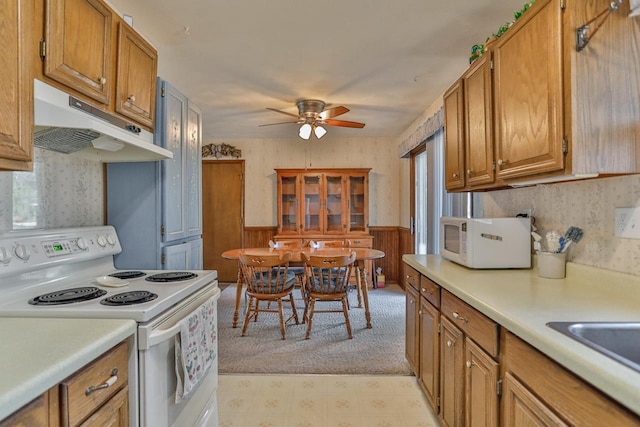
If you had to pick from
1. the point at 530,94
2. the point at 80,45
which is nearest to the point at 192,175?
the point at 80,45

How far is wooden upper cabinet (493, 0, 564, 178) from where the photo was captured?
124 cm

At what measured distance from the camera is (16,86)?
95cm

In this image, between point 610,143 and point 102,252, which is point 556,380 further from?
point 102,252

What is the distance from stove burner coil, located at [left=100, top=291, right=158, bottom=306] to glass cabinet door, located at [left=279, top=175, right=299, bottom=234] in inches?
143

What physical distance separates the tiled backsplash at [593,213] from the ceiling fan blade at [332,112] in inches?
71.0

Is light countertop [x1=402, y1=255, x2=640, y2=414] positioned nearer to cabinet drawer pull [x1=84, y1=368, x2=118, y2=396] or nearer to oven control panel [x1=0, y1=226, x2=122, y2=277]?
cabinet drawer pull [x1=84, y1=368, x2=118, y2=396]

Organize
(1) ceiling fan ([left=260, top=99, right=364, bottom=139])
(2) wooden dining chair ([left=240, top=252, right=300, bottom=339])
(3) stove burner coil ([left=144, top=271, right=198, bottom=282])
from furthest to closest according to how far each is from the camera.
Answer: (1) ceiling fan ([left=260, top=99, right=364, bottom=139]), (2) wooden dining chair ([left=240, top=252, right=300, bottom=339]), (3) stove burner coil ([left=144, top=271, right=198, bottom=282])

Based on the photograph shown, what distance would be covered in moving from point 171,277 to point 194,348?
43 cm

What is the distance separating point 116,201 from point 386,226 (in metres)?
3.98

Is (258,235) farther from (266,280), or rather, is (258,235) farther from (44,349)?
(44,349)

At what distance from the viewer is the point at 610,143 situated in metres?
1.18

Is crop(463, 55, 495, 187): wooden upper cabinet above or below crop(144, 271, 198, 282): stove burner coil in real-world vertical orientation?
above

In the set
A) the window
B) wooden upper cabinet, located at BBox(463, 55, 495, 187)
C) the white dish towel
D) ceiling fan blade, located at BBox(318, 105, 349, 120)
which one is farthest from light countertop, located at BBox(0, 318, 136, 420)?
ceiling fan blade, located at BBox(318, 105, 349, 120)

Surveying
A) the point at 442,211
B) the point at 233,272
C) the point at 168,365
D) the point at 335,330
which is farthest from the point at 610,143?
the point at 233,272
